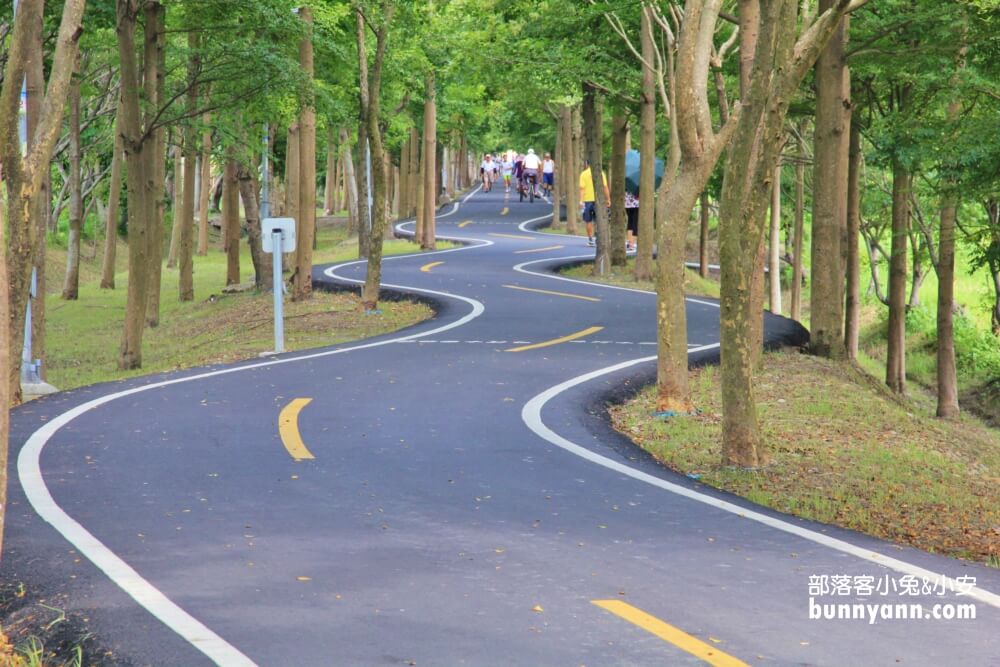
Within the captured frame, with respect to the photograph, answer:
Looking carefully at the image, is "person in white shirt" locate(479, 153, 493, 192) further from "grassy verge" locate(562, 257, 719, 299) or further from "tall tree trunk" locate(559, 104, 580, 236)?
"grassy verge" locate(562, 257, 719, 299)

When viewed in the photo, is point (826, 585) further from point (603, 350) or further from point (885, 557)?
point (603, 350)

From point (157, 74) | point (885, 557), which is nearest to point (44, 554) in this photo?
point (885, 557)

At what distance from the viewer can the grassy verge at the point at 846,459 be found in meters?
9.31

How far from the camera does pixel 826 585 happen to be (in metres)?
6.56

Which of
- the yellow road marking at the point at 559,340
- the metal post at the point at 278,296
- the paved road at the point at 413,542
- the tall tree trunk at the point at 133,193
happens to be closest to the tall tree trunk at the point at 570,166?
the yellow road marking at the point at 559,340

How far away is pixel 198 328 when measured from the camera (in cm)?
2697

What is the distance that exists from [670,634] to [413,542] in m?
2.20

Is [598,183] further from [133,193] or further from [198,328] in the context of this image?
[133,193]

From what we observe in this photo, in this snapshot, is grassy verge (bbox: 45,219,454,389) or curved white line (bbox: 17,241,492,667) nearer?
curved white line (bbox: 17,241,492,667)

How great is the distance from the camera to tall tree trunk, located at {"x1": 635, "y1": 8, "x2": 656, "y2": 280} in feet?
86.6

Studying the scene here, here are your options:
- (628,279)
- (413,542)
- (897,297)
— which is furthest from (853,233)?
(413,542)

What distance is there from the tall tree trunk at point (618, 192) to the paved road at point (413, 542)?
1787 cm

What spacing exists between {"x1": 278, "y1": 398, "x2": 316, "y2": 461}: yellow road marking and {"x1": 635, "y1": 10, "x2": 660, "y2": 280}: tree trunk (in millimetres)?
13665

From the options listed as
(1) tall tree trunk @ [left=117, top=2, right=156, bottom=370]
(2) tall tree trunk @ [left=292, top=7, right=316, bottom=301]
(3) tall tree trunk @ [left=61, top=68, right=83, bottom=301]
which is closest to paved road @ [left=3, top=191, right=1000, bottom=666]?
(1) tall tree trunk @ [left=117, top=2, right=156, bottom=370]
